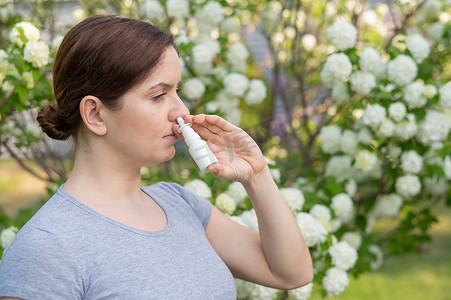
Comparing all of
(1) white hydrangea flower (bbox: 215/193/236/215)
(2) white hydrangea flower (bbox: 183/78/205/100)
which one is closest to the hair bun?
(1) white hydrangea flower (bbox: 215/193/236/215)

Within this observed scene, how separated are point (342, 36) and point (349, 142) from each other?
2.00ft

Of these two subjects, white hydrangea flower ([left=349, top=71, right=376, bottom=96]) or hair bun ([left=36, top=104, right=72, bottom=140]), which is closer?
hair bun ([left=36, top=104, right=72, bottom=140])

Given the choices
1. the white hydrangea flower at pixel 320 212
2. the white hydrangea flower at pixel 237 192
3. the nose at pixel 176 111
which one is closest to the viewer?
the nose at pixel 176 111

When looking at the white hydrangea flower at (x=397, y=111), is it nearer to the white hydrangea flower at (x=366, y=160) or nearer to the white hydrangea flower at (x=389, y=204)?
the white hydrangea flower at (x=366, y=160)

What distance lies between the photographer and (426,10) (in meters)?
3.50

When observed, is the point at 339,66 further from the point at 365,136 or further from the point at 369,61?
the point at 365,136

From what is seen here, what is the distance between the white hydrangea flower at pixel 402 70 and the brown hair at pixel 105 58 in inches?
67.9

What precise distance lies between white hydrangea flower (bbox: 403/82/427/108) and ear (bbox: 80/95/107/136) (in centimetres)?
194

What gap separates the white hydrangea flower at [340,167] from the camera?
311cm

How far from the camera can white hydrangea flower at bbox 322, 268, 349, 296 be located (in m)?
2.28

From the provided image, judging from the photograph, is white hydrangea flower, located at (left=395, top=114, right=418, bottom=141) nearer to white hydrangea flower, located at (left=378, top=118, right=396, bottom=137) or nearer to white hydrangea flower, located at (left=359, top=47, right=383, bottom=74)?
white hydrangea flower, located at (left=378, top=118, right=396, bottom=137)

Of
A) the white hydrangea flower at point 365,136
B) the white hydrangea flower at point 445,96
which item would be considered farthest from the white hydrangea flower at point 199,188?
the white hydrangea flower at point 445,96

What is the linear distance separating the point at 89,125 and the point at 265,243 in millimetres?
716

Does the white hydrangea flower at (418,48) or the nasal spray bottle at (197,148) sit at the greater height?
the nasal spray bottle at (197,148)
